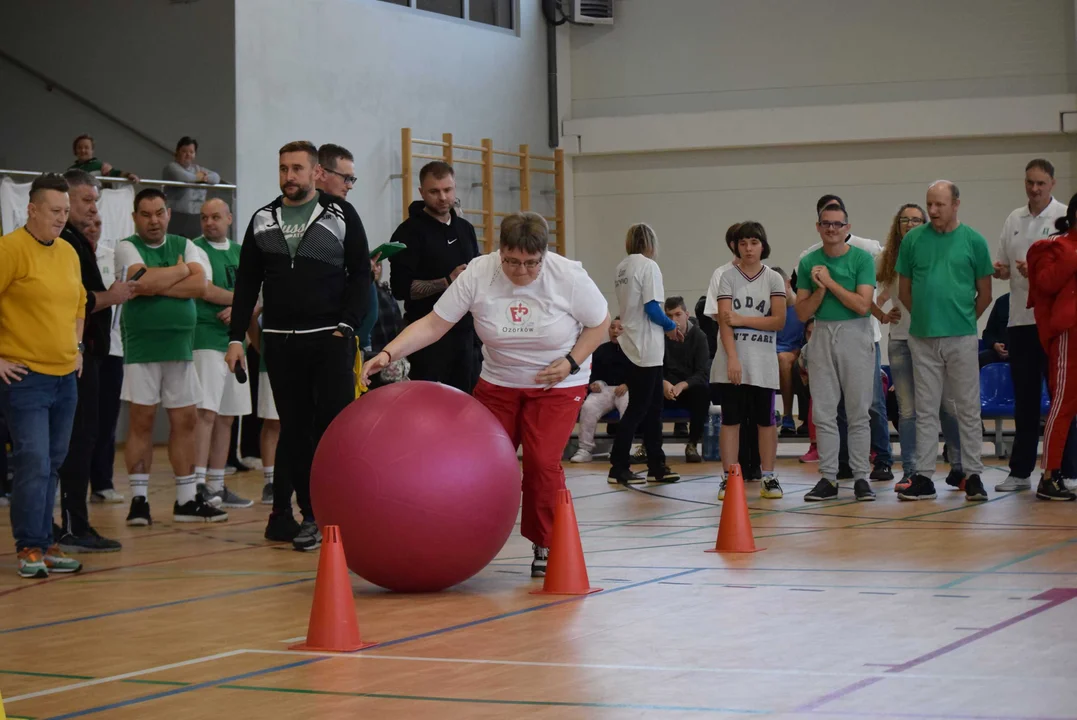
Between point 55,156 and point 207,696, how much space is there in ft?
42.5

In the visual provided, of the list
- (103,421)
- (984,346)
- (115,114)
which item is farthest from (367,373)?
(115,114)

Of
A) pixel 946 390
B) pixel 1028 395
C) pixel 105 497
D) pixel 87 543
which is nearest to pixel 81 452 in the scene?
pixel 87 543

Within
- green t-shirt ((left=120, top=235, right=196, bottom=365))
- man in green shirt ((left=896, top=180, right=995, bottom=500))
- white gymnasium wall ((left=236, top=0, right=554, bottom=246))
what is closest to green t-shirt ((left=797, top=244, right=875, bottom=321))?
man in green shirt ((left=896, top=180, right=995, bottom=500))

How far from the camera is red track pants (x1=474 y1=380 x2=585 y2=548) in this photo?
17.6ft

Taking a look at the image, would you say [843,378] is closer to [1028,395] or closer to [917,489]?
[917,489]

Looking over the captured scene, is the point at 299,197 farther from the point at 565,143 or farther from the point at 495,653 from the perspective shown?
the point at 565,143

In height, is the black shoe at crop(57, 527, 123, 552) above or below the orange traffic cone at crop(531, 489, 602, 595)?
below

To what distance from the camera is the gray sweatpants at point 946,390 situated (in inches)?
303

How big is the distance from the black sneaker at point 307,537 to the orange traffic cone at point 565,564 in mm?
1585

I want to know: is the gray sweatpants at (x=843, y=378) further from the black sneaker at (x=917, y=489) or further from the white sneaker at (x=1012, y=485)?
the white sneaker at (x=1012, y=485)

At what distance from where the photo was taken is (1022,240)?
8.08 meters

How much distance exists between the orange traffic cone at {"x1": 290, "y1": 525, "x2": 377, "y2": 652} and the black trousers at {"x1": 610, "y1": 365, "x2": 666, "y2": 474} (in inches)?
209

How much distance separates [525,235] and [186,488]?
3428 millimetres

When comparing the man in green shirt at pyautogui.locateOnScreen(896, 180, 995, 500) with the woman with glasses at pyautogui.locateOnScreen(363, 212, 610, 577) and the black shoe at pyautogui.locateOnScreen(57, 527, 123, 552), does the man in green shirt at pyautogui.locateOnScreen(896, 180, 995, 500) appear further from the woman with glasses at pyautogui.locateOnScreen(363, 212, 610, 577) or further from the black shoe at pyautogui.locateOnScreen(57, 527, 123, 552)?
the black shoe at pyautogui.locateOnScreen(57, 527, 123, 552)
